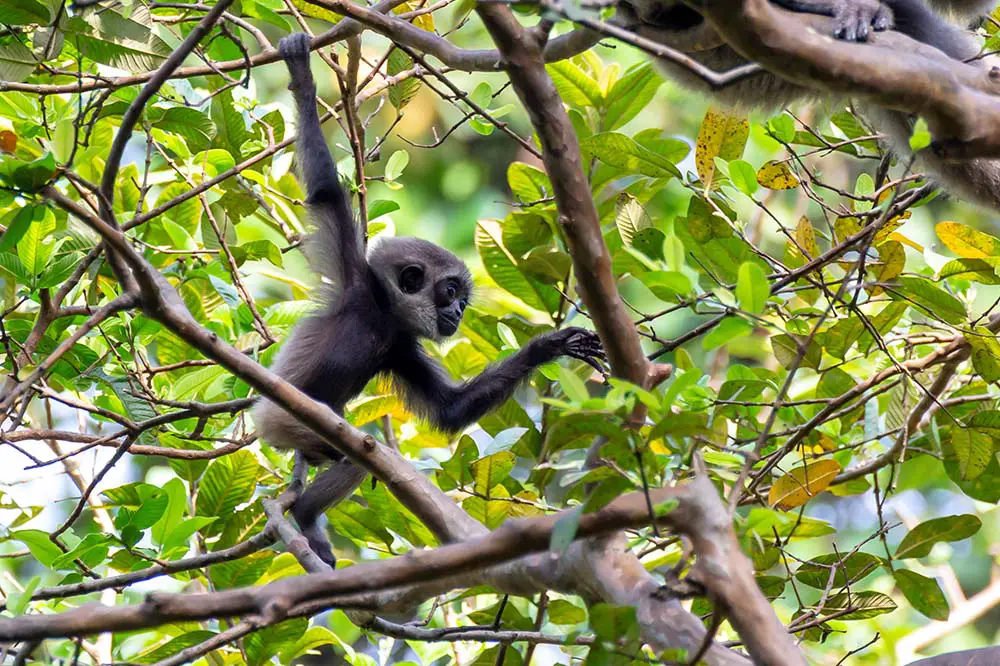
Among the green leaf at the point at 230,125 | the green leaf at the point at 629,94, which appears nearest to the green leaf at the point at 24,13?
the green leaf at the point at 230,125

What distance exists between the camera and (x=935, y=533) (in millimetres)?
3797

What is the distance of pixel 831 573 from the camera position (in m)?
3.52

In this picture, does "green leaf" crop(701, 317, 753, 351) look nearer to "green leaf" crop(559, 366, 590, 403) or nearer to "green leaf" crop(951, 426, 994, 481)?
"green leaf" crop(559, 366, 590, 403)

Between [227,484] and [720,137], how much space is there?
91.8 inches

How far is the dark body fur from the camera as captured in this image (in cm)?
411

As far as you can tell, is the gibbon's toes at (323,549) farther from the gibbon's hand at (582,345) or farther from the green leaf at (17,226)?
the green leaf at (17,226)

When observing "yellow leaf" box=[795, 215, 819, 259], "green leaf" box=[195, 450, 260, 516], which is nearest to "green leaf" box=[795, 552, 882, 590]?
"yellow leaf" box=[795, 215, 819, 259]

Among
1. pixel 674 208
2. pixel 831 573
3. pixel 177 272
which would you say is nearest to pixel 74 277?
pixel 177 272

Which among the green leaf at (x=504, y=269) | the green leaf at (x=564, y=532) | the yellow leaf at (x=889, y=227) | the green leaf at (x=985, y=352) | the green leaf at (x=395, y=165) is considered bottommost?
the green leaf at (x=564, y=532)

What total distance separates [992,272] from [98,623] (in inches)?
127

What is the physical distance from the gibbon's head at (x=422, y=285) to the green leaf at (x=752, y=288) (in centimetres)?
281

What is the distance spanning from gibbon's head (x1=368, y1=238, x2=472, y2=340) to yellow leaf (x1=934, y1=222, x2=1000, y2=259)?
2174mm

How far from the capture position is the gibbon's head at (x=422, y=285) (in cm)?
487

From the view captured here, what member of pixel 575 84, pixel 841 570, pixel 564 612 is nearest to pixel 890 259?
pixel 841 570
